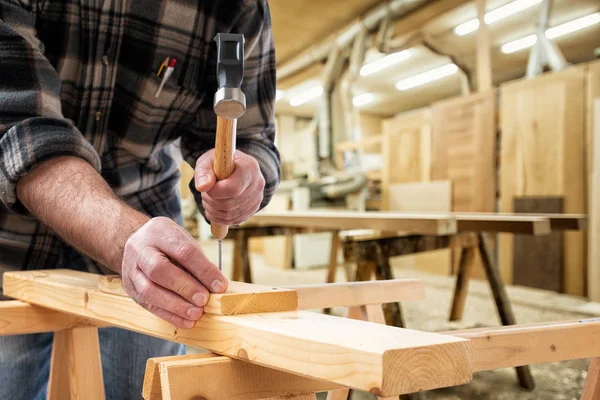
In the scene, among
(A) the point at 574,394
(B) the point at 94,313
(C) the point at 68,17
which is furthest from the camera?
(A) the point at 574,394

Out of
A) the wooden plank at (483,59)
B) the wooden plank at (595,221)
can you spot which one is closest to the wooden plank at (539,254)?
the wooden plank at (595,221)

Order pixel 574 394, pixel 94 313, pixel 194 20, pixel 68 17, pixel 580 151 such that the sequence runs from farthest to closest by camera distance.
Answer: pixel 580 151 → pixel 574 394 → pixel 194 20 → pixel 68 17 → pixel 94 313

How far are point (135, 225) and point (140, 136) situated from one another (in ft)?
1.73

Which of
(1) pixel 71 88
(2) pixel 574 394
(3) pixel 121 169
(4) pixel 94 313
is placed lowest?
(2) pixel 574 394

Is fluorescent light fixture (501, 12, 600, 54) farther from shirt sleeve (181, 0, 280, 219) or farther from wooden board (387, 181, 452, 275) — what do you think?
shirt sleeve (181, 0, 280, 219)

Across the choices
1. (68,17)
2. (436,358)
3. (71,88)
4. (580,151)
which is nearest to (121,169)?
(71,88)

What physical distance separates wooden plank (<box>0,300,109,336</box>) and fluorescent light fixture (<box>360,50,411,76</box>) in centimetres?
700

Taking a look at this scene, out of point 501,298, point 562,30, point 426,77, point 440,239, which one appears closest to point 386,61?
point 426,77

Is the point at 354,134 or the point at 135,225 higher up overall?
the point at 354,134

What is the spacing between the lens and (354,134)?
6168mm

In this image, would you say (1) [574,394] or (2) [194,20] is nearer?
(2) [194,20]

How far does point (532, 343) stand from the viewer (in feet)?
2.33

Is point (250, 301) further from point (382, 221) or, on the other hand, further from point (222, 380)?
point (382, 221)

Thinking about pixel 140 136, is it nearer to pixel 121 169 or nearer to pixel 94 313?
pixel 121 169
